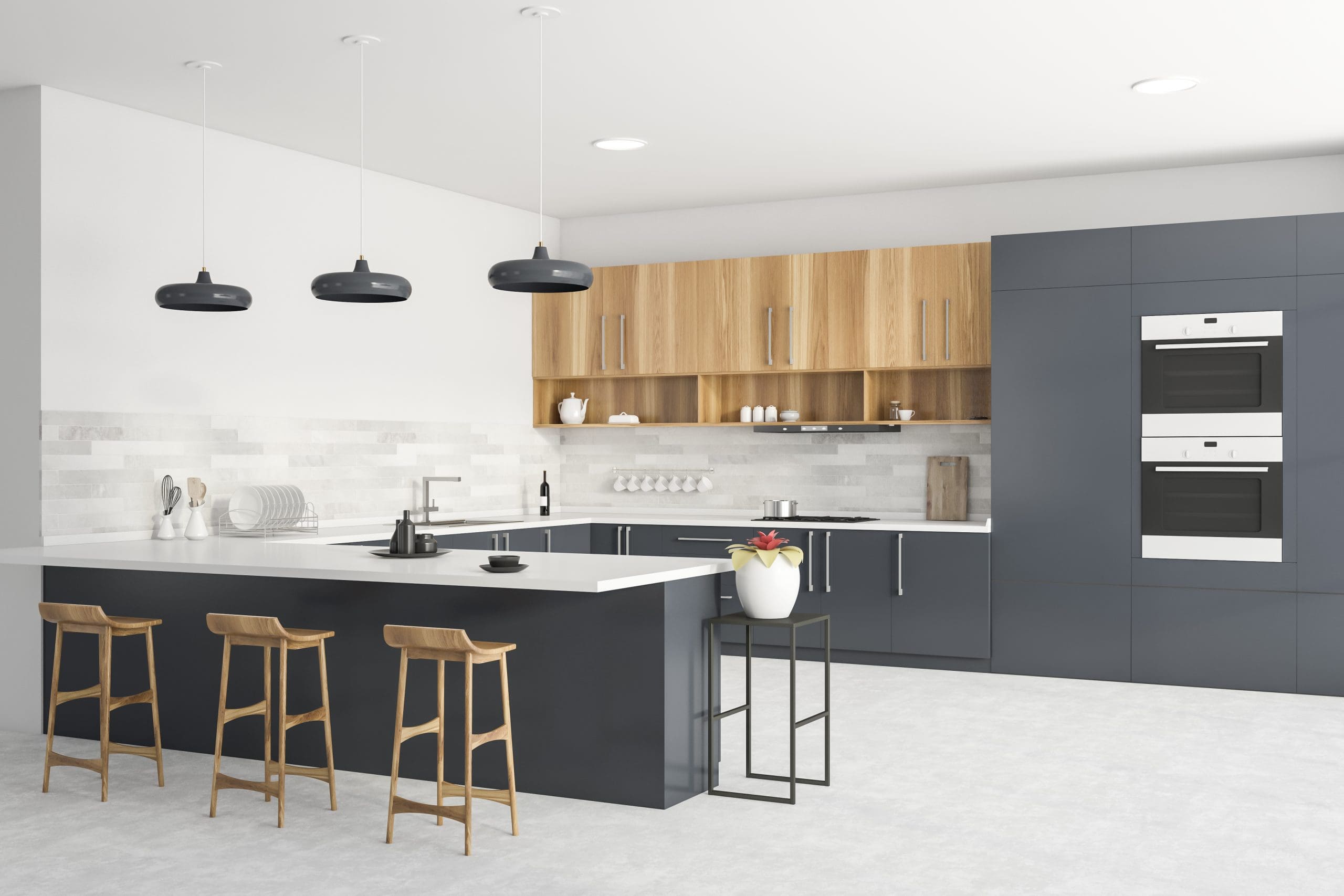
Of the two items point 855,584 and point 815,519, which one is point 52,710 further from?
point 815,519

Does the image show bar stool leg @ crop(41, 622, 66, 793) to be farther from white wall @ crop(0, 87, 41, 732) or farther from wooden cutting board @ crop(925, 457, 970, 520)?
wooden cutting board @ crop(925, 457, 970, 520)

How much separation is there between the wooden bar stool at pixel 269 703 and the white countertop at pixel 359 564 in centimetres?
28

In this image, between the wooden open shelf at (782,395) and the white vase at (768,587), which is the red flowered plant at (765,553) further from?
the wooden open shelf at (782,395)

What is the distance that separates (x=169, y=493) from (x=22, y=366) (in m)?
0.83

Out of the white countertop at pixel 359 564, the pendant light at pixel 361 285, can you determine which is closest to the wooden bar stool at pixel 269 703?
the white countertop at pixel 359 564

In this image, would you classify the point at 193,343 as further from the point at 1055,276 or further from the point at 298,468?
the point at 1055,276

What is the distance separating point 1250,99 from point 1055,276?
4.58 ft

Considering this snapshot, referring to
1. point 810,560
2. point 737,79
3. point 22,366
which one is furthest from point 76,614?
point 810,560

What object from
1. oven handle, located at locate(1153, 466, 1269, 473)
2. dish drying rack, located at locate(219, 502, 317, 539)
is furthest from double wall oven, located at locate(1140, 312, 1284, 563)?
dish drying rack, located at locate(219, 502, 317, 539)

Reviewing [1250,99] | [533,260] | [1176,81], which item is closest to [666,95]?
[533,260]

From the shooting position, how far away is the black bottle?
4.92 m

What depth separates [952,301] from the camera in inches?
290

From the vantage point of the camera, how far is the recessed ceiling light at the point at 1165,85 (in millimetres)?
5492

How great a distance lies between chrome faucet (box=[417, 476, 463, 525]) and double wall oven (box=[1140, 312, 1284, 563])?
3749 mm
